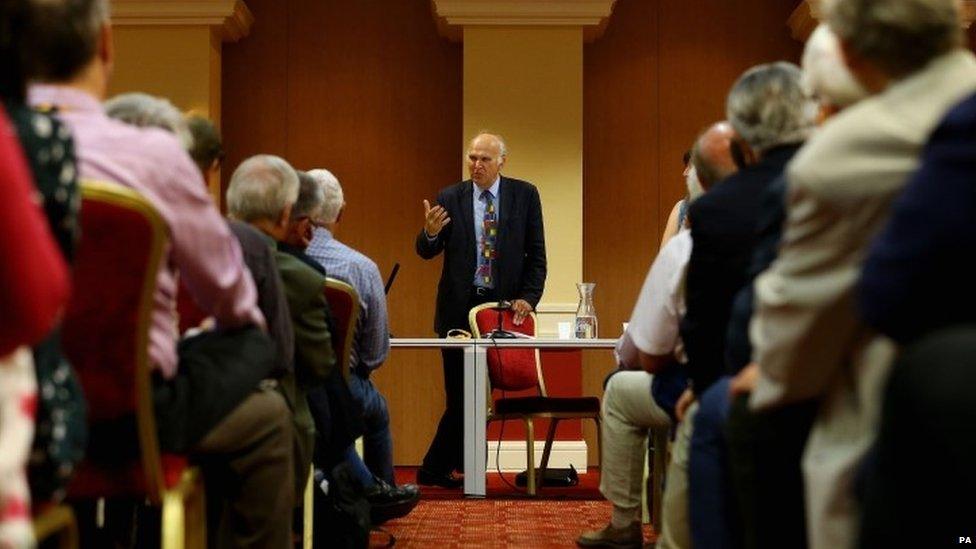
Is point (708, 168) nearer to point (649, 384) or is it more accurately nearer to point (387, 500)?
point (649, 384)

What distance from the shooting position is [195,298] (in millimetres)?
2525

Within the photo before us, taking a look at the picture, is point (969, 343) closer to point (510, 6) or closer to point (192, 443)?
point (192, 443)

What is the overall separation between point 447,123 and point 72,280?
6522mm

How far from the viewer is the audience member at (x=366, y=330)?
4484 millimetres

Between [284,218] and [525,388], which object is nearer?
[284,218]

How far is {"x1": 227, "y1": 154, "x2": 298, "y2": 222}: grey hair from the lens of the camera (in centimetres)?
337

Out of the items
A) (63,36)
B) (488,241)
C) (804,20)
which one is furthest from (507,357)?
(63,36)

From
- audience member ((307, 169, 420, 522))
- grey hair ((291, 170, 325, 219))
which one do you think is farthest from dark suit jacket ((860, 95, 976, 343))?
audience member ((307, 169, 420, 522))

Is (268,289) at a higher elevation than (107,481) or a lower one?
higher

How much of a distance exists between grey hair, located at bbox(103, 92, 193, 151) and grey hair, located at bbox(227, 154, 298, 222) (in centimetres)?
60

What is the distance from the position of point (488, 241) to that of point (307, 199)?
3102 mm

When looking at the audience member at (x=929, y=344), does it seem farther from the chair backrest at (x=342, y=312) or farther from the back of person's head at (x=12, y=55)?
the chair backrest at (x=342, y=312)

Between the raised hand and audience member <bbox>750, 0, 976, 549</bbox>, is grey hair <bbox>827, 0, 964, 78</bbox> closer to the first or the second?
audience member <bbox>750, 0, 976, 549</bbox>

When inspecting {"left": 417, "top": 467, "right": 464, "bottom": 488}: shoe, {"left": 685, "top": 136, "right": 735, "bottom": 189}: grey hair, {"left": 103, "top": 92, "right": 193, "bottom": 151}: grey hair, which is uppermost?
{"left": 103, "top": 92, "right": 193, "bottom": 151}: grey hair
